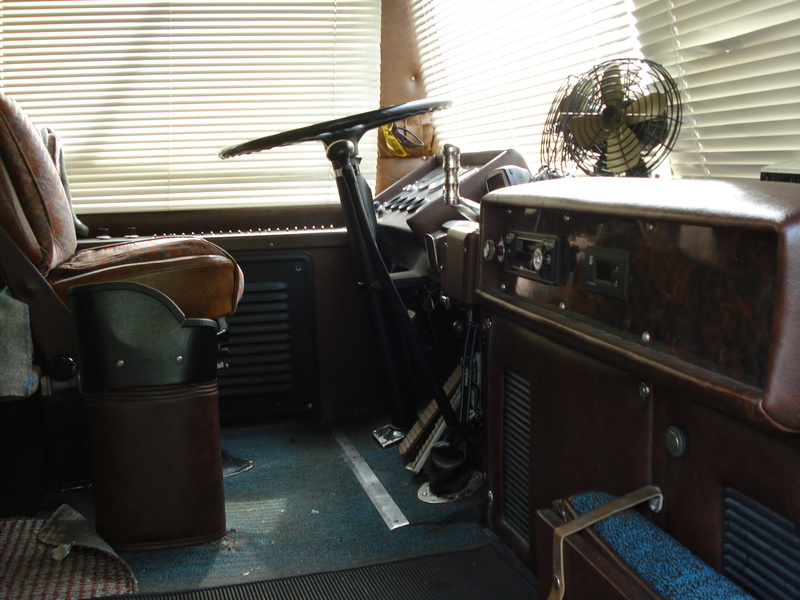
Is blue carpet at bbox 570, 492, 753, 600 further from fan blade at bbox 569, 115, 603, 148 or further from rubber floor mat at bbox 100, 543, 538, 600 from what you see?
fan blade at bbox 569, 115, 603, 148

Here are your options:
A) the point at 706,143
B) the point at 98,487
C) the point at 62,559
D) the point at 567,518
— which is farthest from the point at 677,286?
the point at 62,559

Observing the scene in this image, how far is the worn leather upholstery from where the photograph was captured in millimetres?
1717

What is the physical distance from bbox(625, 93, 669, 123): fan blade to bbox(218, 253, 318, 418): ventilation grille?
1.34 m

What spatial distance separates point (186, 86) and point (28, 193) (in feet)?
3.98

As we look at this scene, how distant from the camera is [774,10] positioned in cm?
138

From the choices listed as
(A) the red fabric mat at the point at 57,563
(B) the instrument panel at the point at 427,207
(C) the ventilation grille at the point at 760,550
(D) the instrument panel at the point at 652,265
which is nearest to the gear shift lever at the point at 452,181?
(B) the instrument panel at the point at 427,207

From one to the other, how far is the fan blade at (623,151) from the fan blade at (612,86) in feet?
0.24

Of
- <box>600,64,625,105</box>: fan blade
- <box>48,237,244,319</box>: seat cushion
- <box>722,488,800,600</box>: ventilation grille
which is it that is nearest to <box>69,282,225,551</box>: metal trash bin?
<box>48,237,244,319</box>: seat cushion

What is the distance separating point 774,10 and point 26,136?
164 centimetres

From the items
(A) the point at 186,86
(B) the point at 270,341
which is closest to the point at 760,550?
(B) the point at 270,341

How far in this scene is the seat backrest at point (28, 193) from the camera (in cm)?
171

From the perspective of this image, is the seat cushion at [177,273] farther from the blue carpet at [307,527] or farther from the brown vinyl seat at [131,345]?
the blue carpet at [307,527]

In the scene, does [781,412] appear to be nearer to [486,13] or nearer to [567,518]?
[567,518]

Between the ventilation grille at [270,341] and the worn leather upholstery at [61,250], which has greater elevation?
the worn leather upholstery at [61,250]
